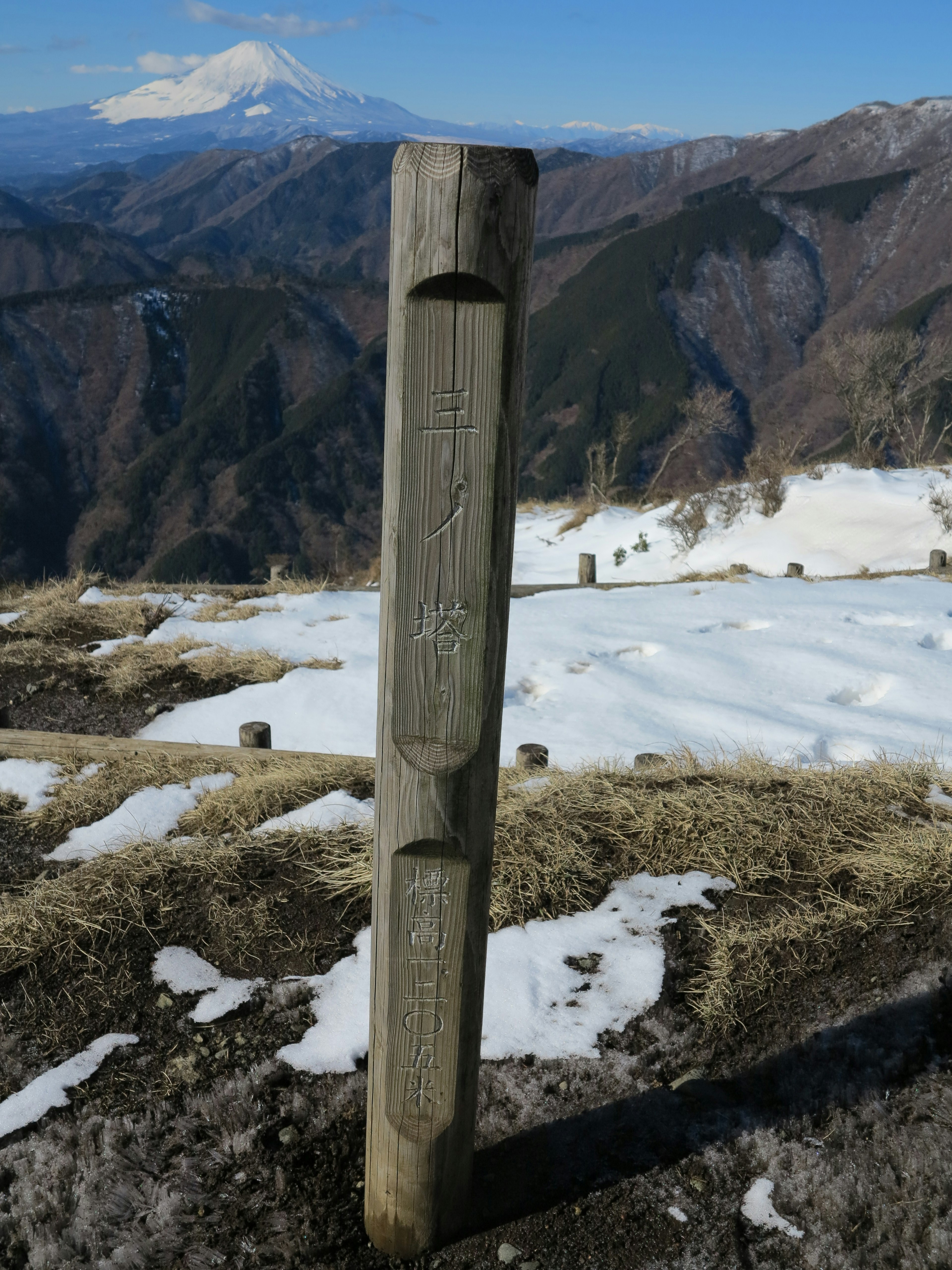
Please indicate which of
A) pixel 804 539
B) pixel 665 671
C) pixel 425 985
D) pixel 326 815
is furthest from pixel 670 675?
pixel 804 539

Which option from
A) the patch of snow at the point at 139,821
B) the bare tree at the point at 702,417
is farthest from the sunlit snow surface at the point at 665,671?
the bare tree at the point at 702,417

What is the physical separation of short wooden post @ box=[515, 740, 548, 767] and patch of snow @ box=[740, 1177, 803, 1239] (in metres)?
2.40

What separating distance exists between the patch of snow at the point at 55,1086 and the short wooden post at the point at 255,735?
2181 mm

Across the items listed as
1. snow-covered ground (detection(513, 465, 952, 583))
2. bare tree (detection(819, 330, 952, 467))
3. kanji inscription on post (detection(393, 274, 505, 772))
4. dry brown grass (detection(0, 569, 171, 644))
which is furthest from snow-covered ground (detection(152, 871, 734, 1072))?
bare tree (detection(819, 330, 952, 467))

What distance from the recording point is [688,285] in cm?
11906

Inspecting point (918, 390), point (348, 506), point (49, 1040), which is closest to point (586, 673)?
point (49, 1040)

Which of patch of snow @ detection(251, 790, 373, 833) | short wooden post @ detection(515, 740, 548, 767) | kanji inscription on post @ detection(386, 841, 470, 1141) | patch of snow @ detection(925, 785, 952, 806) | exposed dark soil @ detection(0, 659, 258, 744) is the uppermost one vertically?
A: kanji inscription on post @ detection(386, 841, 470, 1141)

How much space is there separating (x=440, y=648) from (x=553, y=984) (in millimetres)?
1672

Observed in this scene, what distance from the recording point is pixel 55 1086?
2666 millimetres

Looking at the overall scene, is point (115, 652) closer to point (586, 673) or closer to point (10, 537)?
point (586, 673)

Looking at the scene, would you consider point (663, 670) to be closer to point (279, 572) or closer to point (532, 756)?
point (532, 756)

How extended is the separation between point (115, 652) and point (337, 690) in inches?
79.0

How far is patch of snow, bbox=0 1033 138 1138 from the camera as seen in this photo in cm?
257

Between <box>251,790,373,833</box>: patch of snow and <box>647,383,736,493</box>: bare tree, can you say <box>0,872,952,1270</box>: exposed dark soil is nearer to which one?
<box>251,790,373,833</box>: patch of snow
